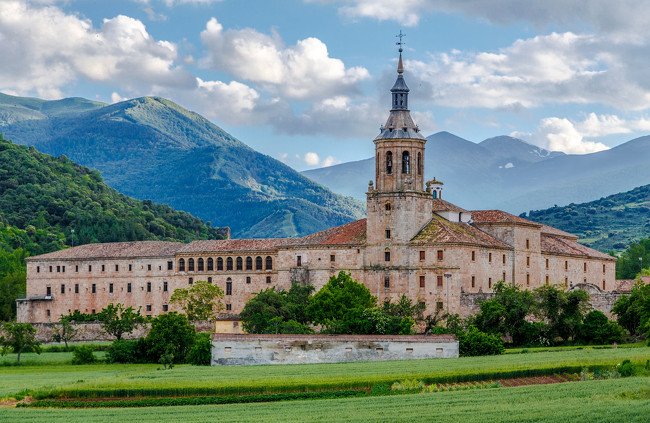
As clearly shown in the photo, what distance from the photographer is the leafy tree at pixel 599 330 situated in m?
99.2

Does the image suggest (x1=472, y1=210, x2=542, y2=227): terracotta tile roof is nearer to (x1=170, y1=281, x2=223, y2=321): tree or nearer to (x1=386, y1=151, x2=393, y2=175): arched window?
(x1=386, y1=151, x2=393, y2=175): arched window

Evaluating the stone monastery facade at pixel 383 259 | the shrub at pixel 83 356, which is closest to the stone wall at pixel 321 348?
the shrub at pixel 83 356

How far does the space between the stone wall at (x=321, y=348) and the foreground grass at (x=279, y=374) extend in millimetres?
3123

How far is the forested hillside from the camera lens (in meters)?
168

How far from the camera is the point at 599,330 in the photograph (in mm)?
99562

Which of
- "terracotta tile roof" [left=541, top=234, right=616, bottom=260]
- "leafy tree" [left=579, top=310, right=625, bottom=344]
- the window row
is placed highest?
"terracotta tile roof" [left=541, top=234, right=616, bottom=260]

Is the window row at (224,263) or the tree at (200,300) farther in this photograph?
the window row at (224,263)

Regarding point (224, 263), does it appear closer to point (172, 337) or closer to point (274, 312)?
point (274, 312)

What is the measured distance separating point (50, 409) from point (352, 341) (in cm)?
3025

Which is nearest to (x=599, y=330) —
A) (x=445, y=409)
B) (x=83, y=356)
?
(x=83, y=356)

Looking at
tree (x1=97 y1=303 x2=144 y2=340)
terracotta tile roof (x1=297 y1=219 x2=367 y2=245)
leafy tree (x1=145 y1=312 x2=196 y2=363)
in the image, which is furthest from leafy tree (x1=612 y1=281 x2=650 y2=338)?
tree (x1=97 y1=303 x2=144 y2=340)

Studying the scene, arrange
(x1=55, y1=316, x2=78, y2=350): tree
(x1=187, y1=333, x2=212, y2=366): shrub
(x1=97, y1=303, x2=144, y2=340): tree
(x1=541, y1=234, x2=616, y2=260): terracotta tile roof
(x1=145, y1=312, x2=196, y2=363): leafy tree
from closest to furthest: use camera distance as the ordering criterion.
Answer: (x1=187, y1=333, x2=212, y2=366): shrub < (x1=145, y1=312, x2=196, y2=363): leafy tree < (x1=97, y1=303, x2=144, y2=340): tree < (x1=55, y1=316, x2=78, y2=350): tree < (x1=541, y1=234, x2=616, y2=260): terracotta tile roof

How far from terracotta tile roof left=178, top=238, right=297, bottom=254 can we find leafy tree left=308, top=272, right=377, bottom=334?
1364 cm

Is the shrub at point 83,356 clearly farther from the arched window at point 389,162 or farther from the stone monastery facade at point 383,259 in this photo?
the arched window at point 389,162
